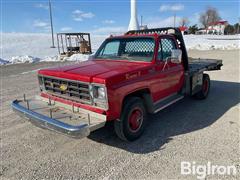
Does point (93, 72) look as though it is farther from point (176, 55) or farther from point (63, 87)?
point (176, 55)

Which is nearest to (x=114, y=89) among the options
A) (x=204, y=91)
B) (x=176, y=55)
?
(x=176, y=55)

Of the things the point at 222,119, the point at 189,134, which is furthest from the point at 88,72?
the point at 222,119

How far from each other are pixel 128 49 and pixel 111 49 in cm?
46

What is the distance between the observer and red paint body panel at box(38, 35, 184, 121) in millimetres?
3688

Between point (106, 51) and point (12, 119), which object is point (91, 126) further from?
point (12, 119)

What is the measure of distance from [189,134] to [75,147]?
2.27m

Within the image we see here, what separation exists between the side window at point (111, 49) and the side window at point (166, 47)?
1.07m

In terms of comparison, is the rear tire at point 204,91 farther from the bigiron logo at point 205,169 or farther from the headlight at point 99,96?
the headlight at point 99,96

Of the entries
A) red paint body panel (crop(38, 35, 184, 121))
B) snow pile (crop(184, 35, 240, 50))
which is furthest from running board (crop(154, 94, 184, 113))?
snow pile (crop(184, 35, 240, 50))

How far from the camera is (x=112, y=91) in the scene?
365 centimetres

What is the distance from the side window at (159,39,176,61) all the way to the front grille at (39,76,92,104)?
2.03 m

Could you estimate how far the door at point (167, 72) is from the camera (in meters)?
4.82

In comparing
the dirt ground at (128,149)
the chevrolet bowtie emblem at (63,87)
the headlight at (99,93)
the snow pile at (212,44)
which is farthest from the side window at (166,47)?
the snow pile at (212,44)

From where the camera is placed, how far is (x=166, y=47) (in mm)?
5242
